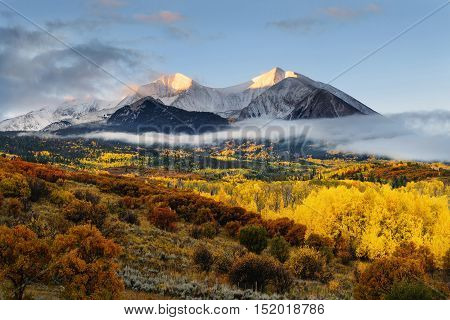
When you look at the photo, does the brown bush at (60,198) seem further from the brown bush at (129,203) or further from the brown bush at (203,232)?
the brown bush at (203,232)

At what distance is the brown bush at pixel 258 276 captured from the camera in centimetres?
2645

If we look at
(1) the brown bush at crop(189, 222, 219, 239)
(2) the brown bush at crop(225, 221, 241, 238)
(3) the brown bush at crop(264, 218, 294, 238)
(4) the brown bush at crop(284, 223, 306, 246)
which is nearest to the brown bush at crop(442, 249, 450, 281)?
(4) the brown bush at crop(284, 223, 306, 246)

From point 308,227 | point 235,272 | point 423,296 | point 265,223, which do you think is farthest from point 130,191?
point 423,296

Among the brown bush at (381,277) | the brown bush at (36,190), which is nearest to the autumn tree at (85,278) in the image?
the brown bush at (381,277)

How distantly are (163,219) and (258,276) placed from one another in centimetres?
2204

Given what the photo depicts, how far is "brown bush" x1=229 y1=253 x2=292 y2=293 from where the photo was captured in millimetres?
26453

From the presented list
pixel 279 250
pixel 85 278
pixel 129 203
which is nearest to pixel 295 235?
pixel 279 250

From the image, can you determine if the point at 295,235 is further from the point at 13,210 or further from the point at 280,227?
the point at 13,210

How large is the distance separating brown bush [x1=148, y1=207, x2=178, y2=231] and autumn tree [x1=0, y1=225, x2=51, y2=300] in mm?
27464

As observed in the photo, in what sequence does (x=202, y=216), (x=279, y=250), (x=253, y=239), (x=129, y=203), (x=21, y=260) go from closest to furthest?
(x=21, y=260)
(x=279, y=250)
(x=253, y=239)
(x=129, y=203)
(x=202, y=216)

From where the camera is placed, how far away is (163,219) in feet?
154

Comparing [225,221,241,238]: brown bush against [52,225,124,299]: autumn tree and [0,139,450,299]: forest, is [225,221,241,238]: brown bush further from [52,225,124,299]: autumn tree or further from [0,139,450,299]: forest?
[52,225,124,299]: autumn tree

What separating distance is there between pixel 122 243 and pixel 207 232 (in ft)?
53.1

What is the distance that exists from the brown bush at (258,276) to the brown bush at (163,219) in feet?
66.7
